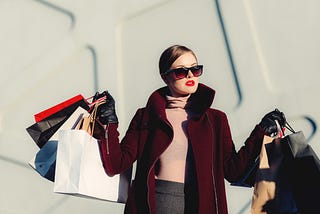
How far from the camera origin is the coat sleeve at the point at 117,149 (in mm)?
1789

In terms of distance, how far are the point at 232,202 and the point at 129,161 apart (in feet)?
3.30

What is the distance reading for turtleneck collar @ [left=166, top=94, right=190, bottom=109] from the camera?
1.82 meters


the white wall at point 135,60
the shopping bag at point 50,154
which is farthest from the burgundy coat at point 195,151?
the white wall at point 135,60

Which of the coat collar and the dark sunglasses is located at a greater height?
the dark sunglasses

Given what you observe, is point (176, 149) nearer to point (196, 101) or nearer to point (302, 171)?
point (196, 101)

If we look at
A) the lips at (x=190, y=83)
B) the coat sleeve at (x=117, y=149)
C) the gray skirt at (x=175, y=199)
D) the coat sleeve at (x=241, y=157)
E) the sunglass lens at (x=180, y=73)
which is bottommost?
the gray skirt at (x=175, y=199)

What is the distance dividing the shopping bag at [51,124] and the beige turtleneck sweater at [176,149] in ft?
0.98

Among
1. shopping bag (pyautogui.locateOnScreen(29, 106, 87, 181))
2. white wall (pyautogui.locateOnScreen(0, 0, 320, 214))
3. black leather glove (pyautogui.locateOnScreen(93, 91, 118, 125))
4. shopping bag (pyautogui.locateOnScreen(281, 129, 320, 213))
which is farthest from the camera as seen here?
white wall (pyautogui.locateOnScreen(0, 0, 320, 214))

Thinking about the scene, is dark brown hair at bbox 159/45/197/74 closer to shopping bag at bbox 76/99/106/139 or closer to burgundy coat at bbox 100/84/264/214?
burgundy coat at bbox 100/84/264/214

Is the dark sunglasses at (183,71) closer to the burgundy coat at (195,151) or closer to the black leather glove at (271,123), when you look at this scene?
the burgundy coat at (195,151)

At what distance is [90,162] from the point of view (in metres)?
1.80

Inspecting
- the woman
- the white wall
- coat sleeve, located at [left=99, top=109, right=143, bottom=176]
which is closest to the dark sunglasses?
the woman

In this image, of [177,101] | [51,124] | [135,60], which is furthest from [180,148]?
[135,60]

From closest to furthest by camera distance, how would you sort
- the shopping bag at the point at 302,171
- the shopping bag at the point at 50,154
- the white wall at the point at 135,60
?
the shopping bag at the point at 302,171
the shopping bag at the point at 50,154
the white wall at the point at 135,60
